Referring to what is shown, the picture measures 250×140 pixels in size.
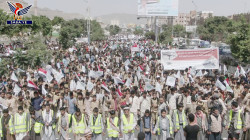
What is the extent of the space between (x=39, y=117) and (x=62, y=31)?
23.1 meters

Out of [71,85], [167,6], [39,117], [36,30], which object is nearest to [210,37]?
[167,6]

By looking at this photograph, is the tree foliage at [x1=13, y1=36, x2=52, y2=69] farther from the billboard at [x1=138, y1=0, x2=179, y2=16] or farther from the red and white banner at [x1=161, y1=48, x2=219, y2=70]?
the billboard at [x1=138, y1=0, x2=179, y2=16]

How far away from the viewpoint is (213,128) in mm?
7066

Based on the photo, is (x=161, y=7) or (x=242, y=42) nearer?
(x=242, y=42)

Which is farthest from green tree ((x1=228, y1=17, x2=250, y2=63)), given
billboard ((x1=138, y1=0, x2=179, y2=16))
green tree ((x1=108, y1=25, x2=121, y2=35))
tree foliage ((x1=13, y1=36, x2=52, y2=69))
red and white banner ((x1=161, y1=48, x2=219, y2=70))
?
green tree ((x1=108, y1=25, x2=121, y2=35))

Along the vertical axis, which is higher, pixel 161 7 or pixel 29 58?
pixel 161 7

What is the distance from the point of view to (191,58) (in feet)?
53.8

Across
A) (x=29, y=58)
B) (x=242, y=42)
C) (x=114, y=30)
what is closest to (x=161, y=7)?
(x=242, y=42)

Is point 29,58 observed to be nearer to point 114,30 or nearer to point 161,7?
point 161,7

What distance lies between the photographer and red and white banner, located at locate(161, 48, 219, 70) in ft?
52.8

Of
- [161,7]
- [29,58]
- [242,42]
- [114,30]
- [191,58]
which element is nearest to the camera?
[191,58]

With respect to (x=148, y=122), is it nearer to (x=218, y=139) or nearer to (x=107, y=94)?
(x=218, y=139)

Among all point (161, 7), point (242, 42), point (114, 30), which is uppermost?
point (161, 7)

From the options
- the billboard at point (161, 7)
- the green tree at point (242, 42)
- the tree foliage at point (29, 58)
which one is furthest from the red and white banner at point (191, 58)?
the billboard at point (161, 7)
